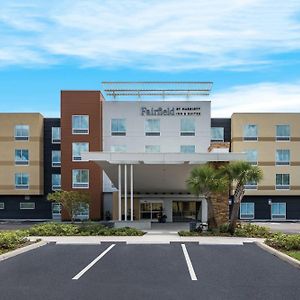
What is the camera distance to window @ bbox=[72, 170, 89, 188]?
49.4m

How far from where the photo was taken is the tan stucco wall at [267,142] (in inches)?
2062

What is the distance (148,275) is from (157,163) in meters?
16.8

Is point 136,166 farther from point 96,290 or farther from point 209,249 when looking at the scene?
point 96,290

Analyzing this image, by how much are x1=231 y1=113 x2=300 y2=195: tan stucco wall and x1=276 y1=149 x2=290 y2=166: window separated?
0.33 m

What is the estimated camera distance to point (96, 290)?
10.4 m

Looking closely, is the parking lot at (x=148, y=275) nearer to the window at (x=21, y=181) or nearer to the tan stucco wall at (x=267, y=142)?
the tan stucco wall at (x=267, y=142)

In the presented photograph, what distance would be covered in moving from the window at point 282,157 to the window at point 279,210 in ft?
13.9

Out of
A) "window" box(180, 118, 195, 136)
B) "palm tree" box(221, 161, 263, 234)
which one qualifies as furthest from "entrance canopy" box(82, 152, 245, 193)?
"window" box(180, 118, 195, 136)

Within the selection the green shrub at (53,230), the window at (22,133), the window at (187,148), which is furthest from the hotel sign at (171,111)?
the green shrub at (53,230)

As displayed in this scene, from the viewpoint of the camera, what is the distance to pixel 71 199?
46.2m

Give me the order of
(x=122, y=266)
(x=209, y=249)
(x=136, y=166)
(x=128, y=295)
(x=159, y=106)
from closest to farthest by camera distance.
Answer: (x=128, y=295) → (x=122, y=266) → (x=209, y=249) → (x=136, y=166) → (x=159, y=106)

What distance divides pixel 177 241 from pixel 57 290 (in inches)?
500

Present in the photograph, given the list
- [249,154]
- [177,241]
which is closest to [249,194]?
[249,154]

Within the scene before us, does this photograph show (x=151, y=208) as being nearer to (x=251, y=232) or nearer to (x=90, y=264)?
(x=251, y=232)
